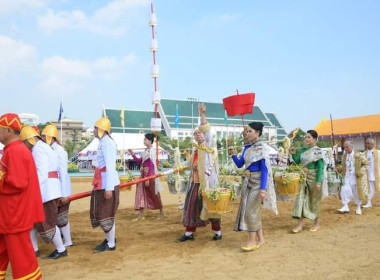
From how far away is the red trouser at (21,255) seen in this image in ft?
11.5

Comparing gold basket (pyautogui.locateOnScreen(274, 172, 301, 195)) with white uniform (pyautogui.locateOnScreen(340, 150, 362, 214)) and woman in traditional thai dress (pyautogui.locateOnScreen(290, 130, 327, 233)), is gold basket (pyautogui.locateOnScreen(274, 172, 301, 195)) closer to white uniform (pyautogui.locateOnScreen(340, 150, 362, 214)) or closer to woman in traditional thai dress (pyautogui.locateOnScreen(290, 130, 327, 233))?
woman in traditional thai dress (pyautogui.locateOnScreen(290, 130, 327, 233))

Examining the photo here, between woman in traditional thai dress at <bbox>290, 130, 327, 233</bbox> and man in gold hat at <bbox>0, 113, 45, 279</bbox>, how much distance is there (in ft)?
14.3

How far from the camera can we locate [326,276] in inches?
164

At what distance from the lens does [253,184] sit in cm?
534

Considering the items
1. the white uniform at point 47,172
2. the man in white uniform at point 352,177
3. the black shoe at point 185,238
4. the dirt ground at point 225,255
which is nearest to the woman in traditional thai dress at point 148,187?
the dirt ground at point 225,255

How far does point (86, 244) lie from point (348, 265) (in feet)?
12.6

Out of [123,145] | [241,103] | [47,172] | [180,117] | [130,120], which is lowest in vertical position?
[47,172]

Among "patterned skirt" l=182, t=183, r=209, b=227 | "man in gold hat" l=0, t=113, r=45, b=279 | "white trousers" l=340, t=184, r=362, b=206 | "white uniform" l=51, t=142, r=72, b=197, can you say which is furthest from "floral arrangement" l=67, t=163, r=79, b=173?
"man in gold hat" l=0, t=113, r=45, b=279

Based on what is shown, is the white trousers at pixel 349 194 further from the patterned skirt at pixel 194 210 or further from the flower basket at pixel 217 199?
the flower basket at pixel 217 199

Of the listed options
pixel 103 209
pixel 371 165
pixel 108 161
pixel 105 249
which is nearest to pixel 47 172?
pixel 108 161

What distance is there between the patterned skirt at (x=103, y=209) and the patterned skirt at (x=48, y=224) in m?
0.55

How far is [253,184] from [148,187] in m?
3.50

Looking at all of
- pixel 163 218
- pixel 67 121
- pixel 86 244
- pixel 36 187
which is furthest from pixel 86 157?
pixel 67 121

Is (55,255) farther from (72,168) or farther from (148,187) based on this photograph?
(72,168)
